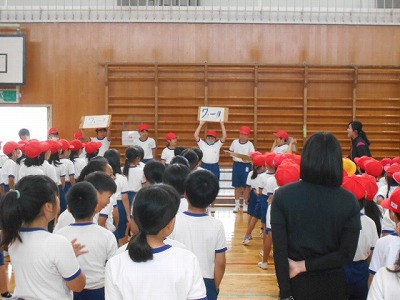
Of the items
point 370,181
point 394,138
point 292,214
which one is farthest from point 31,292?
point 394,138

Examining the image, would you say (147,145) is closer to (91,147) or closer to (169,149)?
(169,149)

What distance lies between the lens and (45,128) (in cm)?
1187

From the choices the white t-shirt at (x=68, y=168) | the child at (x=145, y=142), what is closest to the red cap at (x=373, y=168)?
the white t-shirt at (x=68, y=168)

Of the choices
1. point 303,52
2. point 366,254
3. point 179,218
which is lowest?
point 366,254

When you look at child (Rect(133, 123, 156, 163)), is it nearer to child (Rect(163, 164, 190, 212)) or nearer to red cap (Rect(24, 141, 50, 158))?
red cap (Rect(24, 141, 50, 158))

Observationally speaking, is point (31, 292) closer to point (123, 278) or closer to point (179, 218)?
point (123, 278)

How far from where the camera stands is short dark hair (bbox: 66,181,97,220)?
115 inches

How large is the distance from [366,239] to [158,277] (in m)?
1.85

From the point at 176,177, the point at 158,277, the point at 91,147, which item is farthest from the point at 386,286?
the point at 91,147

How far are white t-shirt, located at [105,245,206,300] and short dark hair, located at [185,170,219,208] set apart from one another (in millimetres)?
1032

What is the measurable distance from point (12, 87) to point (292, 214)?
10.2 meters

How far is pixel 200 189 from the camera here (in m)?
3.07

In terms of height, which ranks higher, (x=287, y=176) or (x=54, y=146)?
(x=54, y=146)

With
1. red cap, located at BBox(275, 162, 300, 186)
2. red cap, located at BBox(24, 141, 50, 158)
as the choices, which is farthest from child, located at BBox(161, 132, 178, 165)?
red cap, located at BBox(275, 162, 300, 186)
